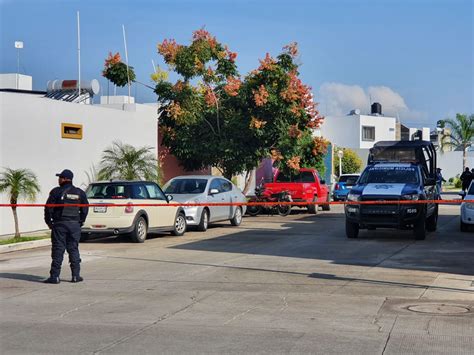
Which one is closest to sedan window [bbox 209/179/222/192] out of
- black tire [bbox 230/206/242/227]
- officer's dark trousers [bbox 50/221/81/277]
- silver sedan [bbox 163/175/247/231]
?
silver sedan [bbox 163/175/247/231]

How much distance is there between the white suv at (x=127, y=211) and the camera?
60.2 feet

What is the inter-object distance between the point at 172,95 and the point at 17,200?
11526 millimetres

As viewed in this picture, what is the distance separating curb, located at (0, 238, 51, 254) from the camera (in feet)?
56.6

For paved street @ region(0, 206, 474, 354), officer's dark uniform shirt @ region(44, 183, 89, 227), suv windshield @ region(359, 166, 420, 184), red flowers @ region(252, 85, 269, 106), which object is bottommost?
paved street @ region(0, 206, 474, 354)

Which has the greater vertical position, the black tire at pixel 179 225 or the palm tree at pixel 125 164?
the palm tree at pixel 125 164

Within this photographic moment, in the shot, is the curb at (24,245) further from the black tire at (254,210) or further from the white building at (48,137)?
the black tire at (254,210)

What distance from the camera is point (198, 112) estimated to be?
30.5 meters

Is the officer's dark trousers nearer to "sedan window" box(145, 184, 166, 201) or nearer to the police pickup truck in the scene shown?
"sedan window" box(145, 184, 166, 201)

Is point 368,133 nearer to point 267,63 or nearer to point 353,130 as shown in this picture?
point 353,130

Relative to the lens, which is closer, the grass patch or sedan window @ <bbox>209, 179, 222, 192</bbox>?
the grass patch

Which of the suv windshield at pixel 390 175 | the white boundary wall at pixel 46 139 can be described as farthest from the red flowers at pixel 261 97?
the suv windshield at pixel 390 175

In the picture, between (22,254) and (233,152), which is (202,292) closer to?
(22,254)

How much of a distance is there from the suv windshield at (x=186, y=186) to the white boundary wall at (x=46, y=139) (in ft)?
9.74

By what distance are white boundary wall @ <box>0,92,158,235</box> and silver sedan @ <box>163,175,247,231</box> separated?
3015 mm
